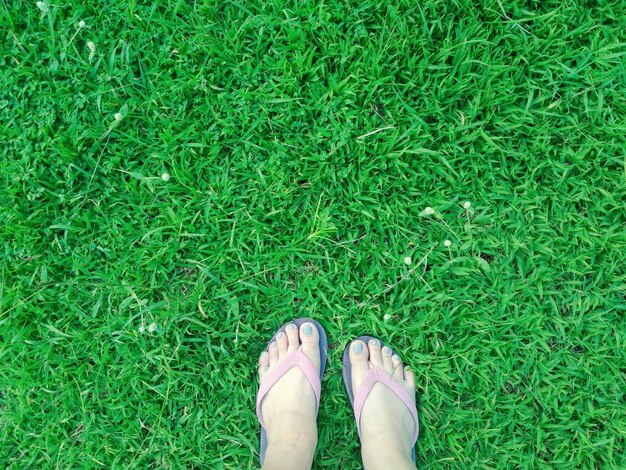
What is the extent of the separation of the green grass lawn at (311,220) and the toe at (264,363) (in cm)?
6

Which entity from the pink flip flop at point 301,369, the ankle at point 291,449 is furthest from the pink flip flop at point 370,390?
the ankle at point 291,449

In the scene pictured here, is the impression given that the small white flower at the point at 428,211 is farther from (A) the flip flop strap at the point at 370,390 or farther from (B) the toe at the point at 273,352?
(B) the toe at the point at 273,352

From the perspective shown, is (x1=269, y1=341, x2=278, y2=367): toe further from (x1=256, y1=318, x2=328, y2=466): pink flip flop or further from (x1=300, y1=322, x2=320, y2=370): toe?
(x1=300, y1=322, x2=320, y2=370): toe

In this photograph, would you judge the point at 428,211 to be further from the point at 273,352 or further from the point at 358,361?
the point at 273,352

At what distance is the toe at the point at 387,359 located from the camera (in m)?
2.15

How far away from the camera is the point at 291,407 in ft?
6.81

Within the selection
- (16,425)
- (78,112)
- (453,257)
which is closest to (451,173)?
(453,257)

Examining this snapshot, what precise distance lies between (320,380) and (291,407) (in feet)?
0.65

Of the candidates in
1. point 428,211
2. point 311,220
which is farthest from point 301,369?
point 428,211

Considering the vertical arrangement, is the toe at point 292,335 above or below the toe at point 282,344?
above

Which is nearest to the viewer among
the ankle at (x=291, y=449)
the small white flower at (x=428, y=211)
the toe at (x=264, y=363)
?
the ankle at (x=291, y=449)

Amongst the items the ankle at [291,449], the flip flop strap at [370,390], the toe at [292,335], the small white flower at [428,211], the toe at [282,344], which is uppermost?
the small white flower at [428,211]

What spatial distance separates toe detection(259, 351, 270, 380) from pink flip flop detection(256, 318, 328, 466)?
3 centimetres

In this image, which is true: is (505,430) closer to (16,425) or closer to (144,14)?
(16,425)
